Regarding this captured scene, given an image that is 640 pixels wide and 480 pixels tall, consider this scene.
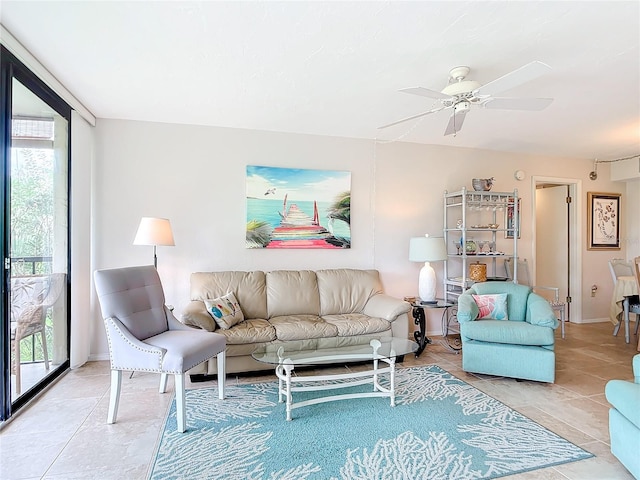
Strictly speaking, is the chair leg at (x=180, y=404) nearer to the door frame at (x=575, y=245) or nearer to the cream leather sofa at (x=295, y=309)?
the cream leather sofa at (x=295, y=309)

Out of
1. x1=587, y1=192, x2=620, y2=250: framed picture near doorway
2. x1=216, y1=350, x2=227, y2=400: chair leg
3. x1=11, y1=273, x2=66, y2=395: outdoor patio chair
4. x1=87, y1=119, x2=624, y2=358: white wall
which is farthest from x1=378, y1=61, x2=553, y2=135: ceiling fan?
x1=587, y1=192, x2=620, y2=250: framed picture near doorway

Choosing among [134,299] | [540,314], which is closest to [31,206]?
[134,299]

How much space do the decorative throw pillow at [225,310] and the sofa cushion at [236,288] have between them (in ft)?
0.49

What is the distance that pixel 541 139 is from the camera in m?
4.33

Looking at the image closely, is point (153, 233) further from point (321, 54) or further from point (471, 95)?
point (471, 95)

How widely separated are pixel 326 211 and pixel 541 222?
12.9ft

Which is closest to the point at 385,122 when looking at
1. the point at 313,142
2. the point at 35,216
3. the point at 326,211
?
the point at 313,142

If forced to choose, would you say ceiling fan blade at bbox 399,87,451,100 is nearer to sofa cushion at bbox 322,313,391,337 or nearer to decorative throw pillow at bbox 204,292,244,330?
sofa cushion at bbox 322,313,391,337

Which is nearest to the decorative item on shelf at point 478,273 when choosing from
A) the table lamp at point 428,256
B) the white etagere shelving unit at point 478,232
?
the white etagere shelving unit at point 478,232

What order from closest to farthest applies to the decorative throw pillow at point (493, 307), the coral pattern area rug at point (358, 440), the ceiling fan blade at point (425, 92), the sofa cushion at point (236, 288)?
the coral pattern area rug at point (358, 440) < the ceiling fan blade at point (425, 92) < the decorative throw pillow at point (493, 307) < the sofa cushion at point (236, 288)

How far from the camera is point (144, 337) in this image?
8.50 feet

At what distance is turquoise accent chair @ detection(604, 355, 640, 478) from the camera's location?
1.73 metres

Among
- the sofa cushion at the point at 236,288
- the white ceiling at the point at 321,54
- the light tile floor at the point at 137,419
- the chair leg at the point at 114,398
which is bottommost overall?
the light tile floor at the point at 137,419

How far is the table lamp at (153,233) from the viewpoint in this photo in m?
3.20
